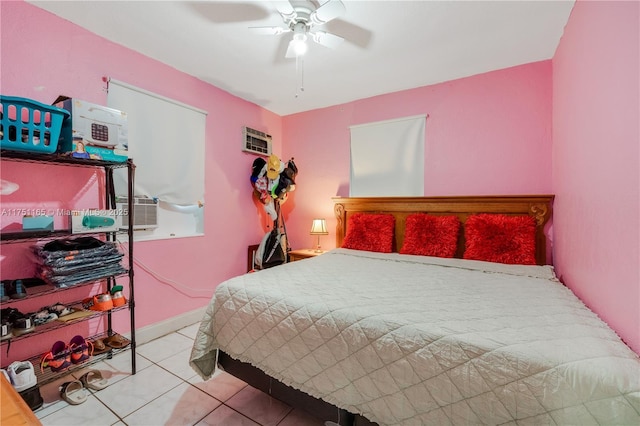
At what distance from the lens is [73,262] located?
67.9 inches

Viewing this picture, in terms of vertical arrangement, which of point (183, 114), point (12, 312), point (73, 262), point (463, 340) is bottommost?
point (12, 312)

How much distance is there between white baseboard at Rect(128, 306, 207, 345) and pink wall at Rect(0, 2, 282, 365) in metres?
0.05

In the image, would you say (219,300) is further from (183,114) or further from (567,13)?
(567,13)

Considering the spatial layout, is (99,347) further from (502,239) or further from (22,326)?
(502,239)

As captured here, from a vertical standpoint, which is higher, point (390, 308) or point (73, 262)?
point (73, 262)

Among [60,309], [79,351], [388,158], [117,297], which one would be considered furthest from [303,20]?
[79,351]

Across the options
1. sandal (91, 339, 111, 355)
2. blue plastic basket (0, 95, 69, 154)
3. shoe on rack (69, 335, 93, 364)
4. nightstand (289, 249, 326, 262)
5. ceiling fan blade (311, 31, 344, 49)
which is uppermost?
ceiling fan blade (311, 31, 344, 49)

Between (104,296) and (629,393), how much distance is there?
2.55 m

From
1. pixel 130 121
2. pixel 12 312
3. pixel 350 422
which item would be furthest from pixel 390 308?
pixel 130 121

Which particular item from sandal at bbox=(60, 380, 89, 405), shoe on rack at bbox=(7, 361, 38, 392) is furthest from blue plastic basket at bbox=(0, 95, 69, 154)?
sandal at bbox=(60, 380, 89, 405)

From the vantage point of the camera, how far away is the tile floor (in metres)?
1.54

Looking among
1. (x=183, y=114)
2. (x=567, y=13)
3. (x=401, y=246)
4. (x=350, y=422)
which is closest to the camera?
(x=350, y=422)

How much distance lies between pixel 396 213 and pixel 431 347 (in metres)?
2.12

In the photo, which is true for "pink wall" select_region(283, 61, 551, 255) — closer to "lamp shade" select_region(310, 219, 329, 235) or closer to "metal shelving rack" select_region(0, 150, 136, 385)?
"lamp shade" select_region(310, 219, 329, 235)
